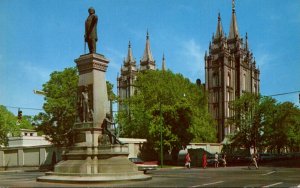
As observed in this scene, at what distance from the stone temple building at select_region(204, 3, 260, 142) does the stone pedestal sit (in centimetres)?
8763

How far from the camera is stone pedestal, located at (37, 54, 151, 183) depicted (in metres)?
19.0

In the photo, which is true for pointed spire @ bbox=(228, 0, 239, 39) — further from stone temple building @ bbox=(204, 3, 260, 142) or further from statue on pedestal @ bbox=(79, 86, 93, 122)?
statue on pedestal @ bbox=(79, 86, 93, 122)

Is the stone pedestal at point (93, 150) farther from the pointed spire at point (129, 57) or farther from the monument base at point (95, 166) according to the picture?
the pointed spire at point (129, 57)

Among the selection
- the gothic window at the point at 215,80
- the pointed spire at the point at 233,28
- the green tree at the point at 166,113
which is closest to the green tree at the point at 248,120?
the green tree at the point at 166,113

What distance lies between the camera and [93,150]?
19969mm

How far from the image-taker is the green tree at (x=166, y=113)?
51.5 metres

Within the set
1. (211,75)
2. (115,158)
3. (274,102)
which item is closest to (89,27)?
(115,158)

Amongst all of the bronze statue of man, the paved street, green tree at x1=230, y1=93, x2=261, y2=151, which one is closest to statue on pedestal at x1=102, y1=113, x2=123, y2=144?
the paved street

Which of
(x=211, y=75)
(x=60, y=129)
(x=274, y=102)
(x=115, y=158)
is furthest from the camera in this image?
(x=211, y=75)

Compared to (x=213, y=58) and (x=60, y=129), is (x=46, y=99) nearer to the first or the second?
(x=60, y=129)

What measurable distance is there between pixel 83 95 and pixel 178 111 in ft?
104

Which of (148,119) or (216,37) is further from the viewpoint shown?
(216,37)

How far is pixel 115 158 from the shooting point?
65.3 feet

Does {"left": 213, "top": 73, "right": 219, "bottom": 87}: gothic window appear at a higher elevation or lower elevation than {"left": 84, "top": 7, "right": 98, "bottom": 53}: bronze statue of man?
higher
